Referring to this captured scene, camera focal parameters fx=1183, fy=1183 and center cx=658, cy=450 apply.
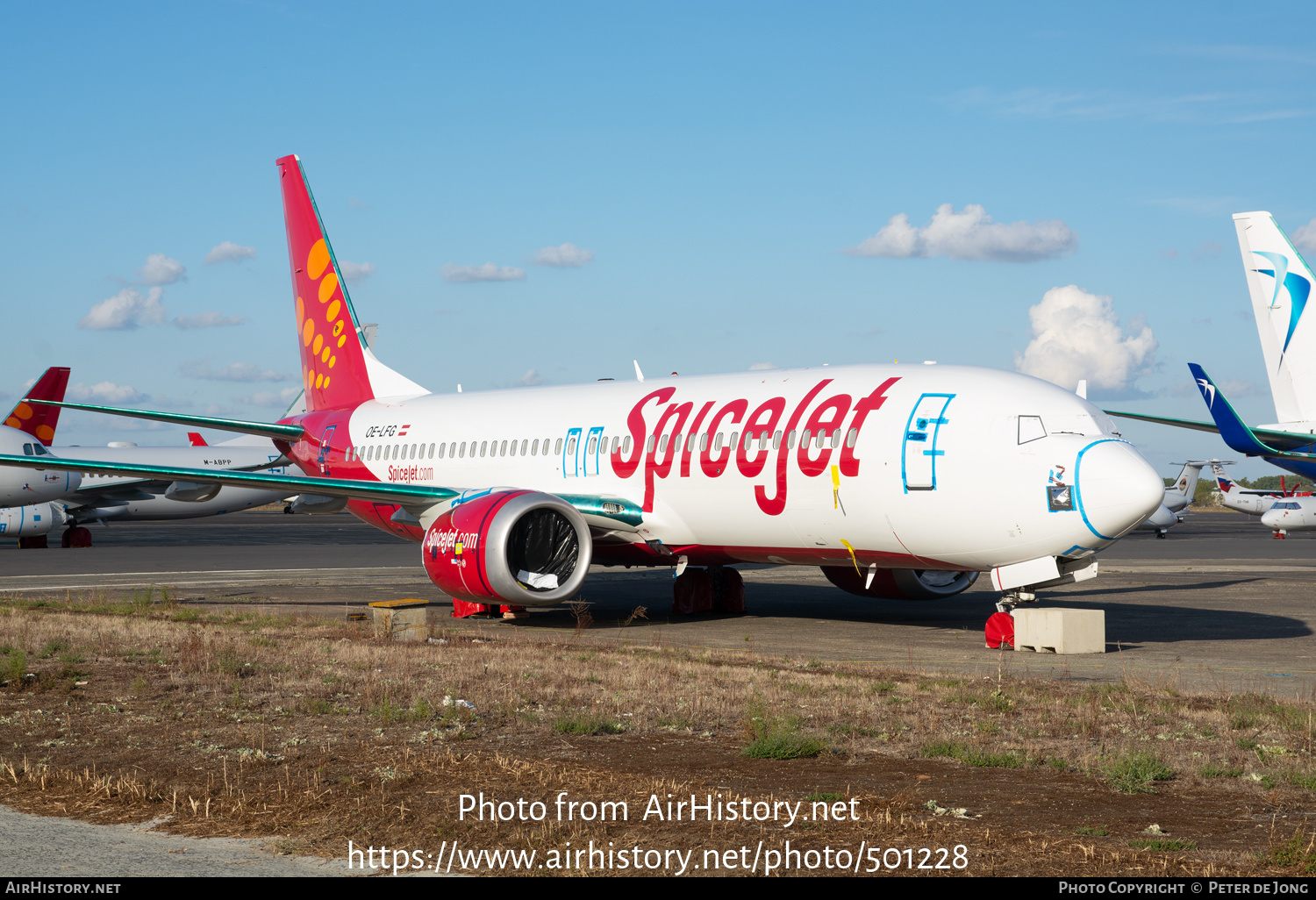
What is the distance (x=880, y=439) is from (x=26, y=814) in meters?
11.2

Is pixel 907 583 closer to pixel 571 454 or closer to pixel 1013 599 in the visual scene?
pixel 1013 599

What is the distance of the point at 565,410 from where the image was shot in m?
20.9

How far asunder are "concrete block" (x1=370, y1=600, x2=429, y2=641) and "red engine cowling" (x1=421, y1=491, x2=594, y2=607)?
1176 mm

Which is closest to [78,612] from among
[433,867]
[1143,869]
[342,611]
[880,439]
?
[342,611]

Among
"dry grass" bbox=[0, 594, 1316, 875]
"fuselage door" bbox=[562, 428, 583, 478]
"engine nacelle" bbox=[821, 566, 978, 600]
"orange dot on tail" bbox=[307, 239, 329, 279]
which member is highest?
"orange dot on tail" bbox=[307, 239, 329, 279]

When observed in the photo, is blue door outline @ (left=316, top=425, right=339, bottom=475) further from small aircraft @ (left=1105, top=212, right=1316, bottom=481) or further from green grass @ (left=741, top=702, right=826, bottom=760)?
green grass @ (left=741, top=702, right=826, bottom=760)

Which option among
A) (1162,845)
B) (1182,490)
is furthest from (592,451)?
(1182,490)

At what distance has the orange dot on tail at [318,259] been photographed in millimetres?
25859

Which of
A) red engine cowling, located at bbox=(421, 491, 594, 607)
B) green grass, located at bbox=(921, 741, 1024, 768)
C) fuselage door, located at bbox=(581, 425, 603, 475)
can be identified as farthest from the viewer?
fuselage door, located at bbox=(581, 425, 603, 475)

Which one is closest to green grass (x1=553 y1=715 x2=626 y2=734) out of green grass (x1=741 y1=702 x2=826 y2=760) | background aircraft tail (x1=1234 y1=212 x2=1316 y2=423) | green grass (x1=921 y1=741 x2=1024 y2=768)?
green grass (x1=741 y1=702 x2=826 y2=760)

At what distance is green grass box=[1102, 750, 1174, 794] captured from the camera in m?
7.56

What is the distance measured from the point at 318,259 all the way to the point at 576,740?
19330 millimetres

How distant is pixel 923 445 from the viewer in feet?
50.1

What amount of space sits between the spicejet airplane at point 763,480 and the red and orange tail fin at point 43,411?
83.3 feet
